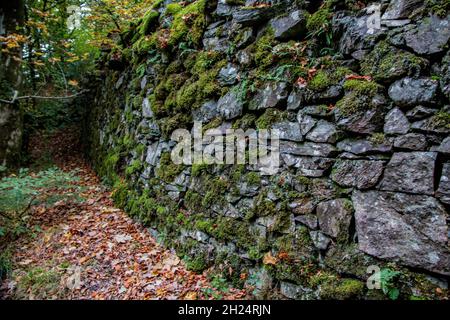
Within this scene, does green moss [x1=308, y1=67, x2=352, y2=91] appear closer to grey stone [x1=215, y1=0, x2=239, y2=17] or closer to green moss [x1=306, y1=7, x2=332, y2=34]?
green moss [x1=306, y1=7, x2=332, y2=34]

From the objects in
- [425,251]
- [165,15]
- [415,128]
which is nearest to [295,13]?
[415,128]

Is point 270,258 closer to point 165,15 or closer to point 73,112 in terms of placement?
point 165,15

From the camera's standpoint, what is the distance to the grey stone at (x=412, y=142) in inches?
90.1

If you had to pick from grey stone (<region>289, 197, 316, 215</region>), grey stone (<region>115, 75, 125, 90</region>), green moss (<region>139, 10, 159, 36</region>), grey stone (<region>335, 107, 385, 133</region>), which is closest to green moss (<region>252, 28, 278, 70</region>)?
grey stone (<region>335, 107, 385, 133</region>)

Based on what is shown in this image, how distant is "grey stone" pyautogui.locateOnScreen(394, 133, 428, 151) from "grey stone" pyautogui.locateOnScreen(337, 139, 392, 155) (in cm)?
7

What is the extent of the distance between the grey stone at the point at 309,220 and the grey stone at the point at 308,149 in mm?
602

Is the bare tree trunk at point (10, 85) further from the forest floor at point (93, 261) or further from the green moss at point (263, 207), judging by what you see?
the green moss at point (263, 207)

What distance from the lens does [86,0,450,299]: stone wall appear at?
2.28 m

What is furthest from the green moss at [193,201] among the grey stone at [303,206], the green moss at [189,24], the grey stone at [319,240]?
the green moss at [189,24]

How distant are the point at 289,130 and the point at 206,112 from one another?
146 centimetres

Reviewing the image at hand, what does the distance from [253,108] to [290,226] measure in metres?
1.42

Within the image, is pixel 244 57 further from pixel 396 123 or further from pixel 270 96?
pixel 396 123

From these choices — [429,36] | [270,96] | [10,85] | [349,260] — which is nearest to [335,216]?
[349,260]

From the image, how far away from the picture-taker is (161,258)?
445 centimetres
